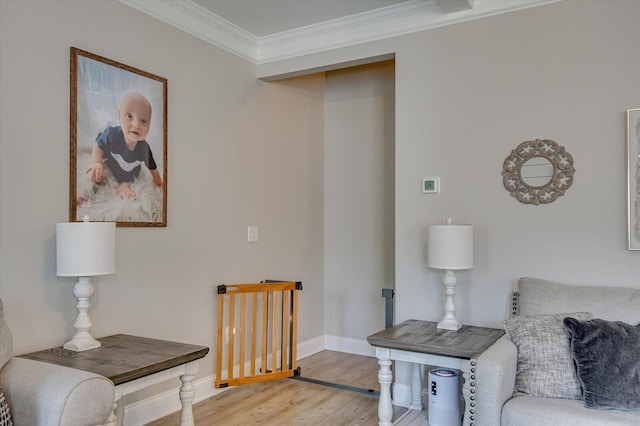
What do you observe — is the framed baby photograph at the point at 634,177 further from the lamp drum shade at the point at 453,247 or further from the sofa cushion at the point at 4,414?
the sofa cushion at the point at 4,414

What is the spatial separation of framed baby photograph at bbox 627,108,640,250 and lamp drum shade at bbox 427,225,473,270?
0.82 m

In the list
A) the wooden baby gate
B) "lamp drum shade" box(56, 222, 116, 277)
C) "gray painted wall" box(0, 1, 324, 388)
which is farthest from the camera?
the wooden baby gate

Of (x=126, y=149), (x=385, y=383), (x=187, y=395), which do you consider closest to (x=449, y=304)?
(x=385, y=383)

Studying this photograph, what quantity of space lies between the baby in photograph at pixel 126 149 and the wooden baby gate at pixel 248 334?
943 mm

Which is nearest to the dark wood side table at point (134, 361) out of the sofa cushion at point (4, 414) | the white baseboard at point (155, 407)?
the sofa cushion at point (4, 414)

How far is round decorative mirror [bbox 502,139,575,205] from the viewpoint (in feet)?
9.36

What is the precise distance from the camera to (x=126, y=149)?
2.90 meters

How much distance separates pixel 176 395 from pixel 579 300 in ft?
7.91

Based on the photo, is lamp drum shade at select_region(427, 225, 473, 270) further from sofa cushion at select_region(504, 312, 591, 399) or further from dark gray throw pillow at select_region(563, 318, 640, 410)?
dark gray throw pillow at select_region(563, 318, 640, 410)

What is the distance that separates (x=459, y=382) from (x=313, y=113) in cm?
267

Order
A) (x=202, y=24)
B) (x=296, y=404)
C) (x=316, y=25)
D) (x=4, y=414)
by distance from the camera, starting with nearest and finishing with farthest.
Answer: (x=4, y=414)
(x=296, y=404)
(x=202, y=24)
(x=316, y=25)

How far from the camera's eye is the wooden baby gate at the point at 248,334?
3.43m

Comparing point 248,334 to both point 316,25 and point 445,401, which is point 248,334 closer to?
point 445,401

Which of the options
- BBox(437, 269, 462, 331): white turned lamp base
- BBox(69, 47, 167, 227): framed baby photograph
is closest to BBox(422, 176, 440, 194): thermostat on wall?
BBox(437, 269, 462, 331): white turned lamp base
